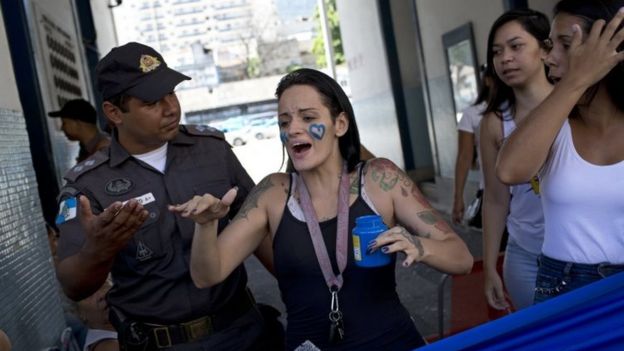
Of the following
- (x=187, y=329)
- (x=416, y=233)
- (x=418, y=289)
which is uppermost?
(x=416, y=233)

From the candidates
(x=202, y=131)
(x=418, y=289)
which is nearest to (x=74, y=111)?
(x=418, y=289)

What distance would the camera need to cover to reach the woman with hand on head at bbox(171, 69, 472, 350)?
2.47 metres

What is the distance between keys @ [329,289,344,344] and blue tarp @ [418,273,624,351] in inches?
18.3

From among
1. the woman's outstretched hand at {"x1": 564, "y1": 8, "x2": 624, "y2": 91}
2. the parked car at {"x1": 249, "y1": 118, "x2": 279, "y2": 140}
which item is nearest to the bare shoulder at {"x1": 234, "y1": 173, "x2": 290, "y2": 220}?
the woman's outstretched hand at {"x1": 564, "y1": 8, "x2": 624, "y2": 91}

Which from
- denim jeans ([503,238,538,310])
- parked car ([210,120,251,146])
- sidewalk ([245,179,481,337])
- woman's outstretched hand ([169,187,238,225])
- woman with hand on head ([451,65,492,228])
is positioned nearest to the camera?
woman's outstretched hand ([169,187,238,225])

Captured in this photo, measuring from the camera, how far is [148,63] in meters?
3.04

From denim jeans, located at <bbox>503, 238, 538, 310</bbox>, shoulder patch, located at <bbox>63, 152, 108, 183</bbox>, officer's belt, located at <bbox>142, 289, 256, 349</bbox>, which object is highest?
shoulder patch, located at <bbox>63, 152, 108, 183</bbox>

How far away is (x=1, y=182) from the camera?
409cm

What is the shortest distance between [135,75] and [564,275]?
1.71m

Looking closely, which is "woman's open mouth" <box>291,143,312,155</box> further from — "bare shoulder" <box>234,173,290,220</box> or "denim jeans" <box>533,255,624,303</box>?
"denim jeans" <box>533,255,624,303</box>

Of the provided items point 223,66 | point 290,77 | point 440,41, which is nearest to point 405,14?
point 440,41

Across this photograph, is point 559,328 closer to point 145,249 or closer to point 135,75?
point 145,249

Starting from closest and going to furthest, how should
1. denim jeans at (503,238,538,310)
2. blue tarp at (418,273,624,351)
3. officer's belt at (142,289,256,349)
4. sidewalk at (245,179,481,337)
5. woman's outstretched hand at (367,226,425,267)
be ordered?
blue tarp at (418,273,624,351) → woman's outstretched hand at (367,226,425,267) → officer's belt at (142,289,256,349) → denim jeans at (503,238,538,310) → sidewalk at (245,179,481,337)

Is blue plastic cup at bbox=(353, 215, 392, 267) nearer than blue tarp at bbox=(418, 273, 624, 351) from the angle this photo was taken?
No
